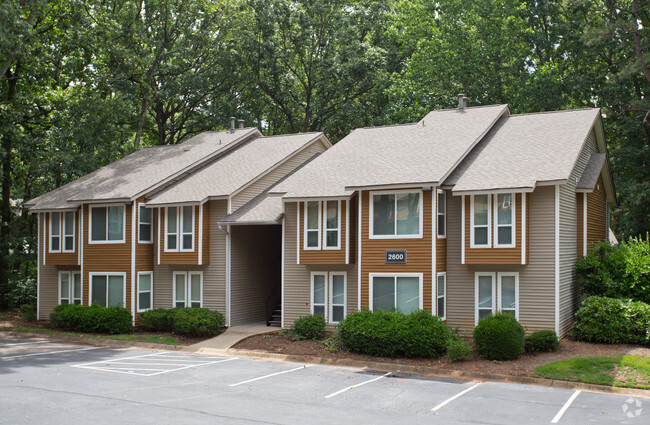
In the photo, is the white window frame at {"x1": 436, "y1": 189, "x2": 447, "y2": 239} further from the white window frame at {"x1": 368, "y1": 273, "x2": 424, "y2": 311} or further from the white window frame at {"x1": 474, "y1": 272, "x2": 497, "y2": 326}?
the white window frame at {"x1": 474, "y1": 272, "x2": 497, "y2": 326}

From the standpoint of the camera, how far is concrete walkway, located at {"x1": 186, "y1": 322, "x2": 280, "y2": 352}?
2223 centimetres

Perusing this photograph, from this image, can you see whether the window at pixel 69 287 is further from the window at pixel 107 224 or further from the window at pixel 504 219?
the window at pixel 504 219

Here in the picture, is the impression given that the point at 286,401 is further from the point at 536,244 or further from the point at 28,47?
the point at 28,47

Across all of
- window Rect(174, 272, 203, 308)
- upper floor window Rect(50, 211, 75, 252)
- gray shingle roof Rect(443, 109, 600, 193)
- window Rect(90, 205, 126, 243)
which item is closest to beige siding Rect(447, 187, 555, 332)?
gray shingle roof Rect(443, 109, 600, 193)

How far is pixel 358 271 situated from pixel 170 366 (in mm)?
7372

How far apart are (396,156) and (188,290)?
10.3 meters

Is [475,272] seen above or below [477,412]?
above

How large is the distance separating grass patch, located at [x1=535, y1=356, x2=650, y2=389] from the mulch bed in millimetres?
625

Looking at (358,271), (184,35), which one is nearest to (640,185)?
(358,271)

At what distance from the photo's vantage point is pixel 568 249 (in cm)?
2205

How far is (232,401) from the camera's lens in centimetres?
1422

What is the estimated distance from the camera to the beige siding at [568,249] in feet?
69.2

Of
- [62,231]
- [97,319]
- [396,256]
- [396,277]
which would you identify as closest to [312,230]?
[396,256]

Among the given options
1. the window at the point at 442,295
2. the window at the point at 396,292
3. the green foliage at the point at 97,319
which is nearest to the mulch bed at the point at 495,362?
the window at the point at 396,292
